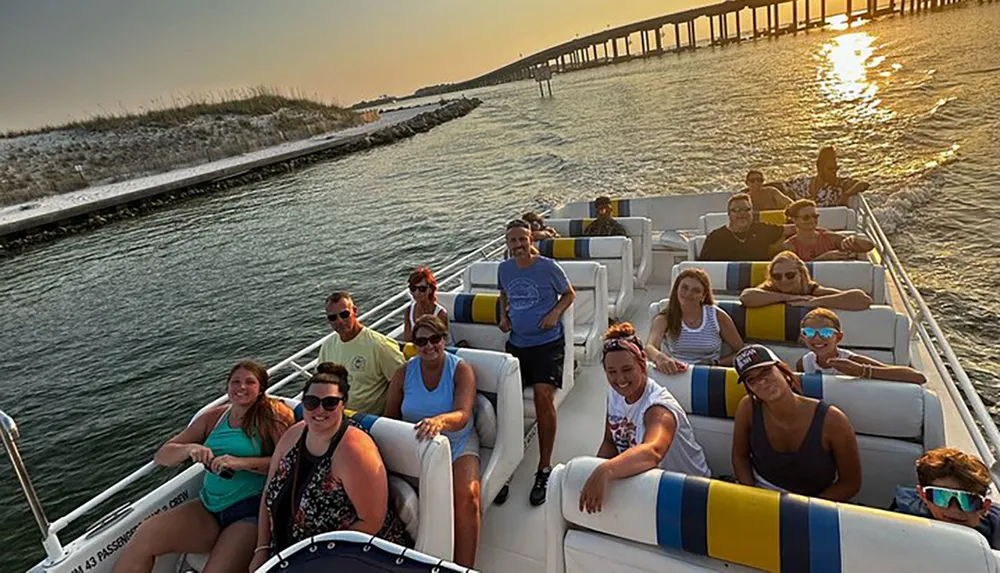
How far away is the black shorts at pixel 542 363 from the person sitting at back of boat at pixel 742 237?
171 centimetres

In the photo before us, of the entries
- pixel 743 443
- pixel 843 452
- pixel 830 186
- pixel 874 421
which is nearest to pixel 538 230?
pixel 830 186

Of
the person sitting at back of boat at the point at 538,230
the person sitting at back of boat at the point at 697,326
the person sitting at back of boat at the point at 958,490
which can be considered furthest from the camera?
the person sitting at back of boat at the point at 538,230

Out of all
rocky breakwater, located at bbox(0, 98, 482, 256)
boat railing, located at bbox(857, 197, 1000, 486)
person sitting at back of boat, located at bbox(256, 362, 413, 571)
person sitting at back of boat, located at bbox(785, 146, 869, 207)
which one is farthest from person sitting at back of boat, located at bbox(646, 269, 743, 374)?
rocky breakwater, located at bbox(0, 98, 482, 256)

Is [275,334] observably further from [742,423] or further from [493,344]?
[742,423]

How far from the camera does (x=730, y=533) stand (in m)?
1.70

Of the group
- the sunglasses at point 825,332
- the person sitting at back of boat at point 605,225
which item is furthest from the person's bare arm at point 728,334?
the person sitting at back of boat at point 605,225

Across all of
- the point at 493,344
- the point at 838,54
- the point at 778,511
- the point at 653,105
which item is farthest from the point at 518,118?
the point at 778,511

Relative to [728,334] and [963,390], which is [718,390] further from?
[963,390]

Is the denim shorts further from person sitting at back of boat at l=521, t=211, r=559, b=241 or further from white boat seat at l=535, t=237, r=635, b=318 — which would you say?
person sitting at back of boat at l=521, t=211, r=559, b=241

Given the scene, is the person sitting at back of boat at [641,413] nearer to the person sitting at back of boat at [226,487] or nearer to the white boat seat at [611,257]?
the person sitting at back of boat at [226,487]

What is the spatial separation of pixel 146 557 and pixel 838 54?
5297 centimetres

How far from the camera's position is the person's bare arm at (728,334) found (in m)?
3.26

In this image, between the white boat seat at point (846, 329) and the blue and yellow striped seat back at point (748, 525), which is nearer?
the blue and yellow striped seat back at point (748, 525)

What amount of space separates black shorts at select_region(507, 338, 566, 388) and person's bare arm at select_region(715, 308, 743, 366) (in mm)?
1027
